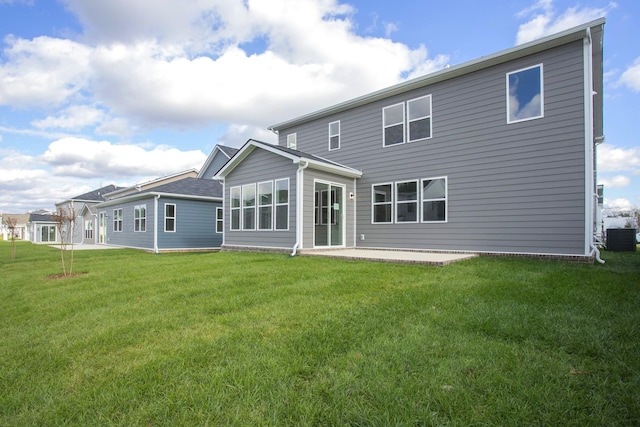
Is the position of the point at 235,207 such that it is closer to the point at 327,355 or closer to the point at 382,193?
the point at 382,193

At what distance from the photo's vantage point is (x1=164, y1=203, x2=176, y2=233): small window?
1562 centimetres

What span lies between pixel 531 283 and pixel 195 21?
11256 mm

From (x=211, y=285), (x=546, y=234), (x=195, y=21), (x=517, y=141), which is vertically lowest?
(x=211, y=285)

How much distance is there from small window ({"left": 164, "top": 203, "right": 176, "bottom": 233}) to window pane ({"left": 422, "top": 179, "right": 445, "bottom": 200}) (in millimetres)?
11814

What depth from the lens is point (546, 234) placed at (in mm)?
8047

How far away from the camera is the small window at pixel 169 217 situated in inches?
615

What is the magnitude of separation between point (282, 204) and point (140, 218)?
9957 millimetres

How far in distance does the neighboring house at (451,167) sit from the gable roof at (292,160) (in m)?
→ 0.06

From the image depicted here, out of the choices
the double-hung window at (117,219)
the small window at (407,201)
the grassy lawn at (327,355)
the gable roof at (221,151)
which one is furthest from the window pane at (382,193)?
the double-hung window at (117,219)

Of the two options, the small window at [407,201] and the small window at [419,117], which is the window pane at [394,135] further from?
the small window at [407,201]

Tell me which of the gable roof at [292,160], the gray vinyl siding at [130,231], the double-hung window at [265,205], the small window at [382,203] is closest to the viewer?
the gable roof at [292,160]

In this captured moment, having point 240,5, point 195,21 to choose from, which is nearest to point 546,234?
point 240,5

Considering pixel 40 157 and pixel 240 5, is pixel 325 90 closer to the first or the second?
pixel 240 5

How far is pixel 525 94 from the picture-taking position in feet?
27.7
